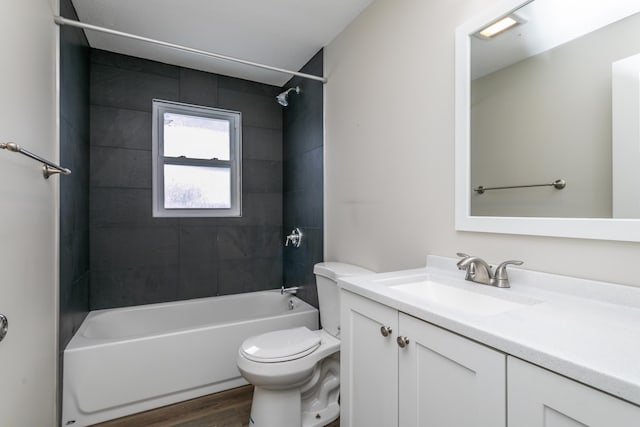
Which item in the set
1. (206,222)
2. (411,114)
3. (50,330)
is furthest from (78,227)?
(411,114)

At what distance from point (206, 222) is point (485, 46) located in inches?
94.4

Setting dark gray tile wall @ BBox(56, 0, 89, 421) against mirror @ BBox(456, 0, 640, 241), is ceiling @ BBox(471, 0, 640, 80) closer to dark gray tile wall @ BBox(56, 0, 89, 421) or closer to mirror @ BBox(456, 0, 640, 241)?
mirror @ BBox(456, 0, 640, 241)

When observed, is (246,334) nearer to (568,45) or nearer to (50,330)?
(50,330)

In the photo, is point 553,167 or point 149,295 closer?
point 553,167

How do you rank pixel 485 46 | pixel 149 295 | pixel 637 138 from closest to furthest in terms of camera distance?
pixel 637 138, pixel 485 46, pixel 149 295

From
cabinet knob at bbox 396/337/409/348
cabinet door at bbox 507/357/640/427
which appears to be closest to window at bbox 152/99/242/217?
cabinet knob at bbox 396/337/409/348

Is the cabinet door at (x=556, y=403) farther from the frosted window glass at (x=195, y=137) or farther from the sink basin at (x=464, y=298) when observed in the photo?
the frosted window glass at (x=195, y=137)

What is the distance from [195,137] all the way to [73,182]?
1098 mm

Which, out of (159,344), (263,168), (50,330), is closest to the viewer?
(50,330)

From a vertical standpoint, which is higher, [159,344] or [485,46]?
[485,46]

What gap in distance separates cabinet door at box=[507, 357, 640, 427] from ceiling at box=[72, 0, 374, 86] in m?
2.05

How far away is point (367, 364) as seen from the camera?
1.10 meters

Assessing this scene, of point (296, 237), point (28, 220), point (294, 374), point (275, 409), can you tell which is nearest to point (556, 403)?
point (294, 374)

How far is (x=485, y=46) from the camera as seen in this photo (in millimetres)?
1257
